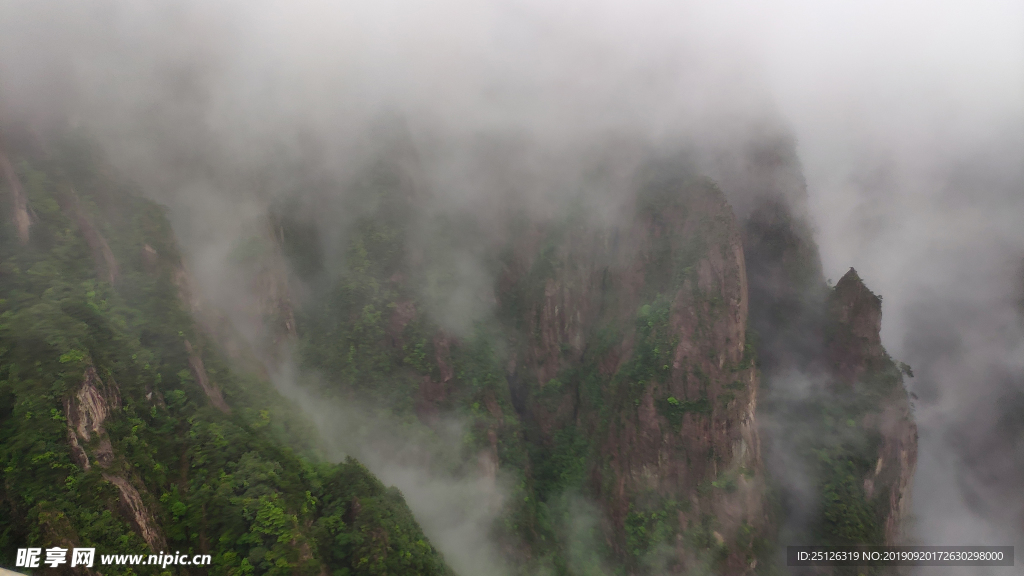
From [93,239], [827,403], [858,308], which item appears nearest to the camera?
[93,239]

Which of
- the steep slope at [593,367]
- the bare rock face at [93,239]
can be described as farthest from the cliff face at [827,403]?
the bare rock face at [93,239]

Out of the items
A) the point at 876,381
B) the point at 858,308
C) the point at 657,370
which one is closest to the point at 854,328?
the point at 858,308

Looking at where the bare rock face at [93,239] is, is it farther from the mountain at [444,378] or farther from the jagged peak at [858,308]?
the jagged peak at [858,308]

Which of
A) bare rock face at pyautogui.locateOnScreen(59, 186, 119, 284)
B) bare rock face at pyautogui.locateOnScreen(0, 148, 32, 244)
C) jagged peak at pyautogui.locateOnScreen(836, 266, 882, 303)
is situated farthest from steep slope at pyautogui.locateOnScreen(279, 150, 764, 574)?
bare rock face at pyautogui.locateOnScreen(0, 148, 32, 244)

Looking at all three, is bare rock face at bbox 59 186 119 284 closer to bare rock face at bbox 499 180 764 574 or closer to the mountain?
the mountain

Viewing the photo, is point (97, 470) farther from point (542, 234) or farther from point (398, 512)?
point (542, 234)

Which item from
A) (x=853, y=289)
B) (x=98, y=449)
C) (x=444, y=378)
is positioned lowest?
(x=98, y=449)

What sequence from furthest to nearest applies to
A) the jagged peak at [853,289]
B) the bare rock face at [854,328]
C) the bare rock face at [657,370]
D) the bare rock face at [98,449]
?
the jagged peak at [853,289] < the bare rock face at [854,328] < the bare rock face at [657,370] < the bare rock face at [98,449]

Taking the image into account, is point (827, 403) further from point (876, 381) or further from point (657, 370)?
point (657, 370)
